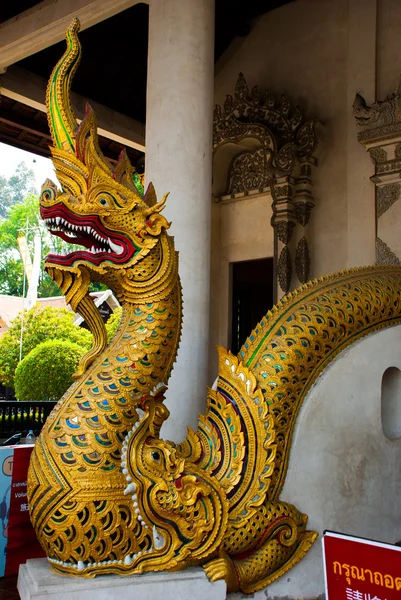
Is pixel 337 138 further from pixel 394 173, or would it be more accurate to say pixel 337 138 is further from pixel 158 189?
pixel 158 189

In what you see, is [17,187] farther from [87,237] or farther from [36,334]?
[87,237]

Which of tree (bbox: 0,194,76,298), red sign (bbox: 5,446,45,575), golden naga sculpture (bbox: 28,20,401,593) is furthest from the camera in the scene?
tree (bbox: 0,194,76,298)

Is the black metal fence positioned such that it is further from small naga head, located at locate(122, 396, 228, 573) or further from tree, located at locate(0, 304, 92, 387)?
tree, located at locate(0, 304, 92, 387)

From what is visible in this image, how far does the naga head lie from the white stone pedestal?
786 mm

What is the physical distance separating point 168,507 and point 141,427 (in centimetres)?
33

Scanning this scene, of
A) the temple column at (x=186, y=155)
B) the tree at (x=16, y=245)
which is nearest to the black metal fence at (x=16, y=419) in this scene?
the temple column at (x=186, y=155)

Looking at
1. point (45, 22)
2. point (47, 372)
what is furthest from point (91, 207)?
point (47, 372)

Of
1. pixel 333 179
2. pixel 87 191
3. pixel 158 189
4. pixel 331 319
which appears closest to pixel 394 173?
pixel 333 179

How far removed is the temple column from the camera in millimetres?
4148

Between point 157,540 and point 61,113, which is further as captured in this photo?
point 61,113

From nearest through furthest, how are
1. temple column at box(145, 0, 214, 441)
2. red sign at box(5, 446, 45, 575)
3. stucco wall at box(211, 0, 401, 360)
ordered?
red sign at box(5, 446, 45, 575) < temple column at box(145, 0, 214, 441) < stucco wall at box(211, 0, 401, 360)

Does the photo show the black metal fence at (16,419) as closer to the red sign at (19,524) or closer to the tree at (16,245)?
the red sign at (19,524)

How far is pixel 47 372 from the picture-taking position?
41.3ft

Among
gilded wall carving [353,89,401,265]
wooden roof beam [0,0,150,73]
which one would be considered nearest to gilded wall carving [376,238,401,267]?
gilded wall carving [353,89,401,265]
